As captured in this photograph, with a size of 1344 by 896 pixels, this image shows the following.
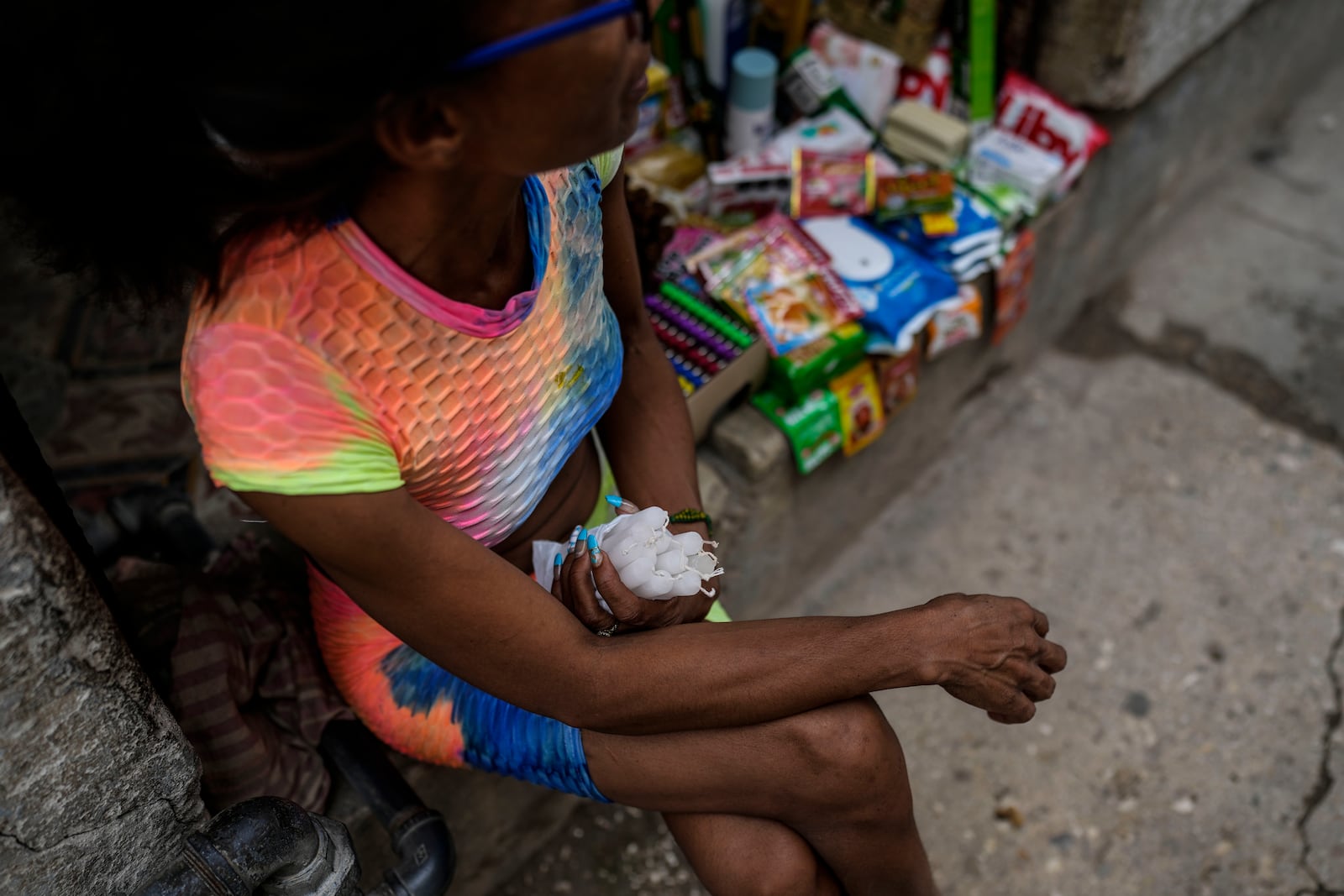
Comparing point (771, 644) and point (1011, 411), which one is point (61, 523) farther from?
point (1011, 411)

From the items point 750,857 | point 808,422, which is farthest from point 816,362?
point 750,857

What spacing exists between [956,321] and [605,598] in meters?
1.46

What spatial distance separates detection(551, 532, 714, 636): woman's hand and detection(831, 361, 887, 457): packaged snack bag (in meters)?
1.06

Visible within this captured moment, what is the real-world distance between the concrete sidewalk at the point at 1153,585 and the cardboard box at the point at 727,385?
59 cm

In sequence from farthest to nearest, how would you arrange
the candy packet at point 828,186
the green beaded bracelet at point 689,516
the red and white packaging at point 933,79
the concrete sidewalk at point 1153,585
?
the red and white packaging at point 933,79, the candy packet at point 828,186, the concrete sidewalk at point 1153,585, the green beaded bracelet at point 689,516

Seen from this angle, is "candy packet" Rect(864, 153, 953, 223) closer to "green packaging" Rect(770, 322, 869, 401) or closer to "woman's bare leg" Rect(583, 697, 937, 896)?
"green packaging" Rect(770, 322, 869, 401)

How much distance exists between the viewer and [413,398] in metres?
1.20

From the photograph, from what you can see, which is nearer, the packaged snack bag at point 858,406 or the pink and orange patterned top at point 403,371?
the pink and orange patterned top at point 403,371

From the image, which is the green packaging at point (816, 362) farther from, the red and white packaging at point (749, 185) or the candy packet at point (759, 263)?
the red and white packaging at point (749, 185)

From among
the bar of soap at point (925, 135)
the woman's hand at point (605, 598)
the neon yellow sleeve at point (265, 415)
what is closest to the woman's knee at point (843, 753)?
the woman's hand at point (605, 598)

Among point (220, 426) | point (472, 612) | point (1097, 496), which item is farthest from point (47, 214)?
point (1097, 496)

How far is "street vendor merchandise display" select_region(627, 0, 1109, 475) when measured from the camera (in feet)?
7.66

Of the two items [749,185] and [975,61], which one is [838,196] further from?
[975,61]

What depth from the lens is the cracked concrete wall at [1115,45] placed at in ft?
8.79
